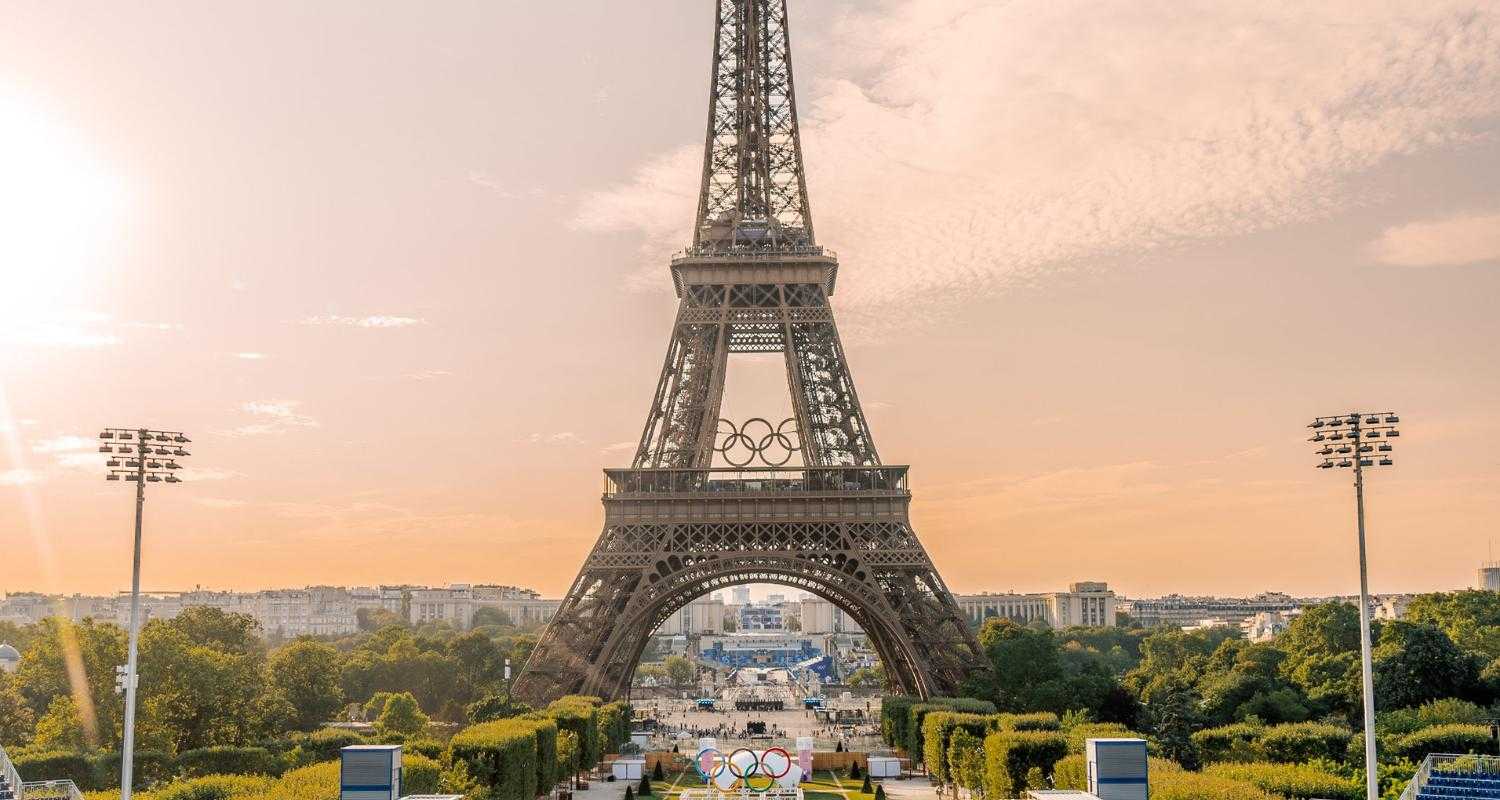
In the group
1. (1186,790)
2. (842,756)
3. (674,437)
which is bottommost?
(842,756)

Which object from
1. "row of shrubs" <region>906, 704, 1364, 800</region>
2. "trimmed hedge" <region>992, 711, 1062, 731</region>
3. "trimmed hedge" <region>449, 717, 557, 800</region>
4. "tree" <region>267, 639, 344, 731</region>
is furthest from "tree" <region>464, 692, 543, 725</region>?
"trimmed hedge" <region>992, 711, 1062, 731</region>

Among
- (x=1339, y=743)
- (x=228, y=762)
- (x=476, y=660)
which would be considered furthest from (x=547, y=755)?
(x=476, y=660)

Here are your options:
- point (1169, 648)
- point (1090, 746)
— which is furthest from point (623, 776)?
point (1169, 648)

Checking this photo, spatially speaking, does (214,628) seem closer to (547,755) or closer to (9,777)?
(547,755)

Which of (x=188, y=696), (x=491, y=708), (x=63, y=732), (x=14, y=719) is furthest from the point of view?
(x=491, y=708)

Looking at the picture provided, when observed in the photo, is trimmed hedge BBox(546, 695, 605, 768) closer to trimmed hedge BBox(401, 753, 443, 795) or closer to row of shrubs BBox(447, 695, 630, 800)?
row of shrubs BBox(447, 695, 630, 800)

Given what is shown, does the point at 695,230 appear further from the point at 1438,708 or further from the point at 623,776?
the point at 1438,708

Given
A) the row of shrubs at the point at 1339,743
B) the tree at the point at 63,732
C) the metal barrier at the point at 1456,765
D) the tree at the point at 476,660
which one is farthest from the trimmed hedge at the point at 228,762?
the metal barrier at the point at 1456,765
